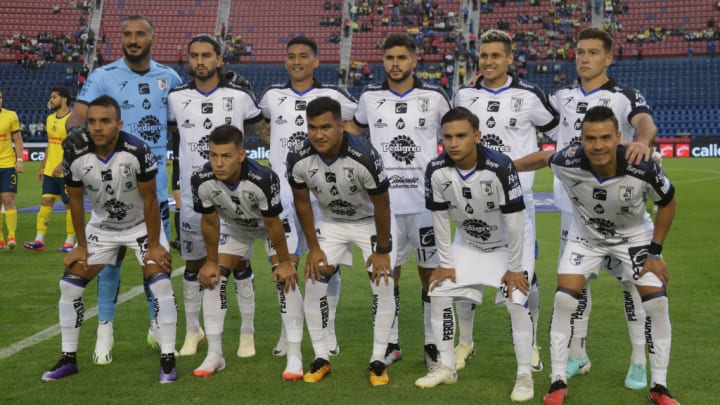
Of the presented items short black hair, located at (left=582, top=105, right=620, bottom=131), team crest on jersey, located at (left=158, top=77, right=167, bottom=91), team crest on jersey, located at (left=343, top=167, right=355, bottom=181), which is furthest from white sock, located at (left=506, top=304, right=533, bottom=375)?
team crest on jersey, located at (left=158, top=77, right=167, bottom=91)

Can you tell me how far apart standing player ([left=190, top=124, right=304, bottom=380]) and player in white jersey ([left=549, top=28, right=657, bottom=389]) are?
2.26 m

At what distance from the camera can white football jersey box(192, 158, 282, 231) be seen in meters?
5.94

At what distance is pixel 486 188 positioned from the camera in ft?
18.3

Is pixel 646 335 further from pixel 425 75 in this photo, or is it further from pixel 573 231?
pixel 425 75

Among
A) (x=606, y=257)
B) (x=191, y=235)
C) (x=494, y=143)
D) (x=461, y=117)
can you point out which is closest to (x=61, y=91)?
(x=191, y=235)

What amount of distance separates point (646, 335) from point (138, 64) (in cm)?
488

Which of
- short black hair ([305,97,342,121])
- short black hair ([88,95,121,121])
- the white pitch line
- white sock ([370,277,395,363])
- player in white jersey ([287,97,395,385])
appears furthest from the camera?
the white pitch line

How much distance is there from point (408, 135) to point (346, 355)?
6.56ft

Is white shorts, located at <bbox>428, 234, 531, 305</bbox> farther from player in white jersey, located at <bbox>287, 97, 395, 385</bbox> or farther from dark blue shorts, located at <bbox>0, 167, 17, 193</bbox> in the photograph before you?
dark blue shorts, located at <bbox>0, 167, 17, 193</bbox>

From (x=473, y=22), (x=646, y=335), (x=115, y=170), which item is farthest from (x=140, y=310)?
(x=473, y=22)

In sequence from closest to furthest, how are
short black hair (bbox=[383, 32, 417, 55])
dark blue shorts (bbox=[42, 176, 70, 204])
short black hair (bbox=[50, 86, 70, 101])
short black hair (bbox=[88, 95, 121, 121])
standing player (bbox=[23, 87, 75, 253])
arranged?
short black hair (bbox=[88, 95, 121, 121])
short black hair (bbox=[383, 32, 417, 55])
short black hair (bbox=[50, 86, 70, 101])
standing player (bbox=[23, 87, 75, 253])
dark blue shorts (bbox=[42, 176, 70, 204])

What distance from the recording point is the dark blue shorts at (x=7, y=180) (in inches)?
490

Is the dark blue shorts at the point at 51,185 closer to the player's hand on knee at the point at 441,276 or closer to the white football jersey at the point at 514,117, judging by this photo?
the white football jersey at the point at 514,117

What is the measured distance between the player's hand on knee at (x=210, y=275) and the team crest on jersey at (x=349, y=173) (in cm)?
130
